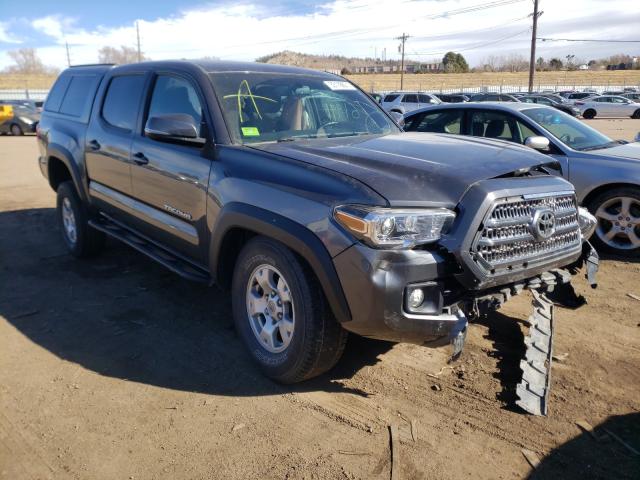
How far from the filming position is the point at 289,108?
13.5 ft

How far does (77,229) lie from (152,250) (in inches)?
68.9

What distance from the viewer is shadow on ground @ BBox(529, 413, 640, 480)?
258 centimetres

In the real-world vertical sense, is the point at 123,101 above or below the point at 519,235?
above

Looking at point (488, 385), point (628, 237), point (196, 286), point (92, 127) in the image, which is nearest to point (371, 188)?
point (488, 385)

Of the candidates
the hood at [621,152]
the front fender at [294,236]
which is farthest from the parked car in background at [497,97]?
the front fender at [294,236]

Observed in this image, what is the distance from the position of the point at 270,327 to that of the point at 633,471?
6.73 feet

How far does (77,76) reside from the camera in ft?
20.1

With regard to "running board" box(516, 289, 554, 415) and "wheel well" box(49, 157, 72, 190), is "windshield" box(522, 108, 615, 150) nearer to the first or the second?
"running board" box(516, 289, 554, 415)

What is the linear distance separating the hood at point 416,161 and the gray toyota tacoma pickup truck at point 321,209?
0.01 m

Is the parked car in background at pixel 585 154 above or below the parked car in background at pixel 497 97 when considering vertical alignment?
below

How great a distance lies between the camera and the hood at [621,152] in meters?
6.00

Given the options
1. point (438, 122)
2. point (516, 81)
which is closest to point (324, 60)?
point (516, 81)

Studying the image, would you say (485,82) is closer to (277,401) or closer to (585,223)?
(585,223)

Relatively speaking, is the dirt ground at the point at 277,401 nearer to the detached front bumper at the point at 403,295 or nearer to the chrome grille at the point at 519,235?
the detached front bumper at the point at 403,295
